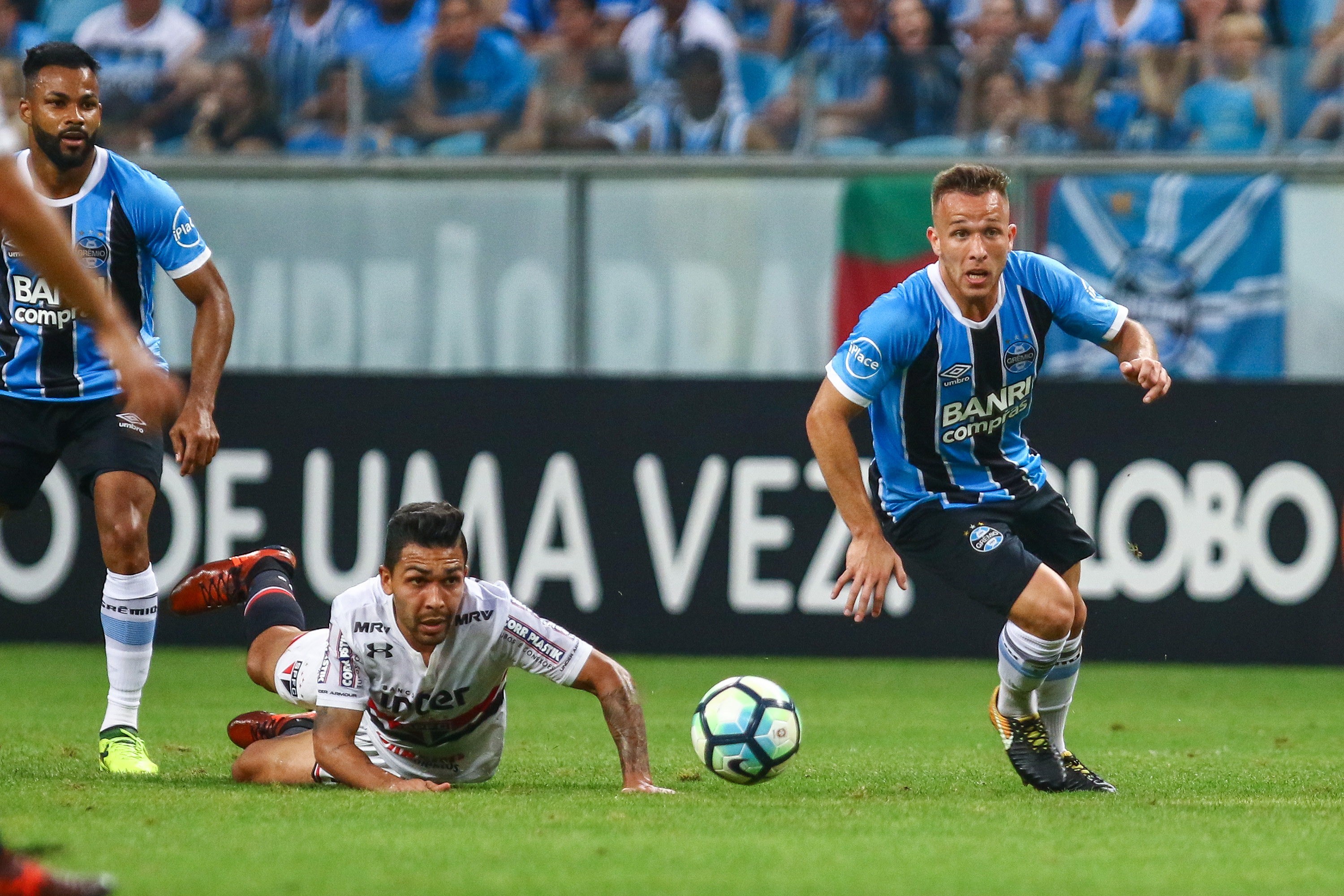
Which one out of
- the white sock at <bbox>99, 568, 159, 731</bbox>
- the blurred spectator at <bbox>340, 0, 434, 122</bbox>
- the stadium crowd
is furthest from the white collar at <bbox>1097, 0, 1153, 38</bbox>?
the white sock at <bbox>99, 568, 159, 731</bbox>

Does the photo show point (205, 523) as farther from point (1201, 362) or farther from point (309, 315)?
point (1201, 362)

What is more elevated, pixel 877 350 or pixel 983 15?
pixel 983 15

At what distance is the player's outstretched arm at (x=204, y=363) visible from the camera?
6473mm

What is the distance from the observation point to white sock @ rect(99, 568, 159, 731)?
6.81 m

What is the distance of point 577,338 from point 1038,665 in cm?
592

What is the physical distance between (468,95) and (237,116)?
1.53 meters

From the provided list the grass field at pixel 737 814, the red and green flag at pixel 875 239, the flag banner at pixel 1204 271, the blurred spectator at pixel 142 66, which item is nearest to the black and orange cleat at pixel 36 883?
the grass field at pixel 737 814

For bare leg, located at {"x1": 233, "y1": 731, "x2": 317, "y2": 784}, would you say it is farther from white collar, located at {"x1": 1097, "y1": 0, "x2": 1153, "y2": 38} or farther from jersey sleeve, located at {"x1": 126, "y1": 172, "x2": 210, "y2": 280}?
white collar, located at {"x1": 1097, "y1": 0, "x2": 1153, "y2": 38}

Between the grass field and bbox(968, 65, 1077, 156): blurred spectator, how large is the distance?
3736 millimetres

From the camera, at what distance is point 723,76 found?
11883 mm

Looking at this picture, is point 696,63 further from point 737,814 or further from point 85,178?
point 737,814

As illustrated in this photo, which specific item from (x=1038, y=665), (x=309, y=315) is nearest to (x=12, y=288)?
(x=1038, y=665)

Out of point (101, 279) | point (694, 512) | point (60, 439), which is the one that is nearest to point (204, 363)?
point (101, 279)

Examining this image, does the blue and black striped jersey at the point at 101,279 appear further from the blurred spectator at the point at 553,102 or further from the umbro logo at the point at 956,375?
the blurred spectator at the point at 553,102
